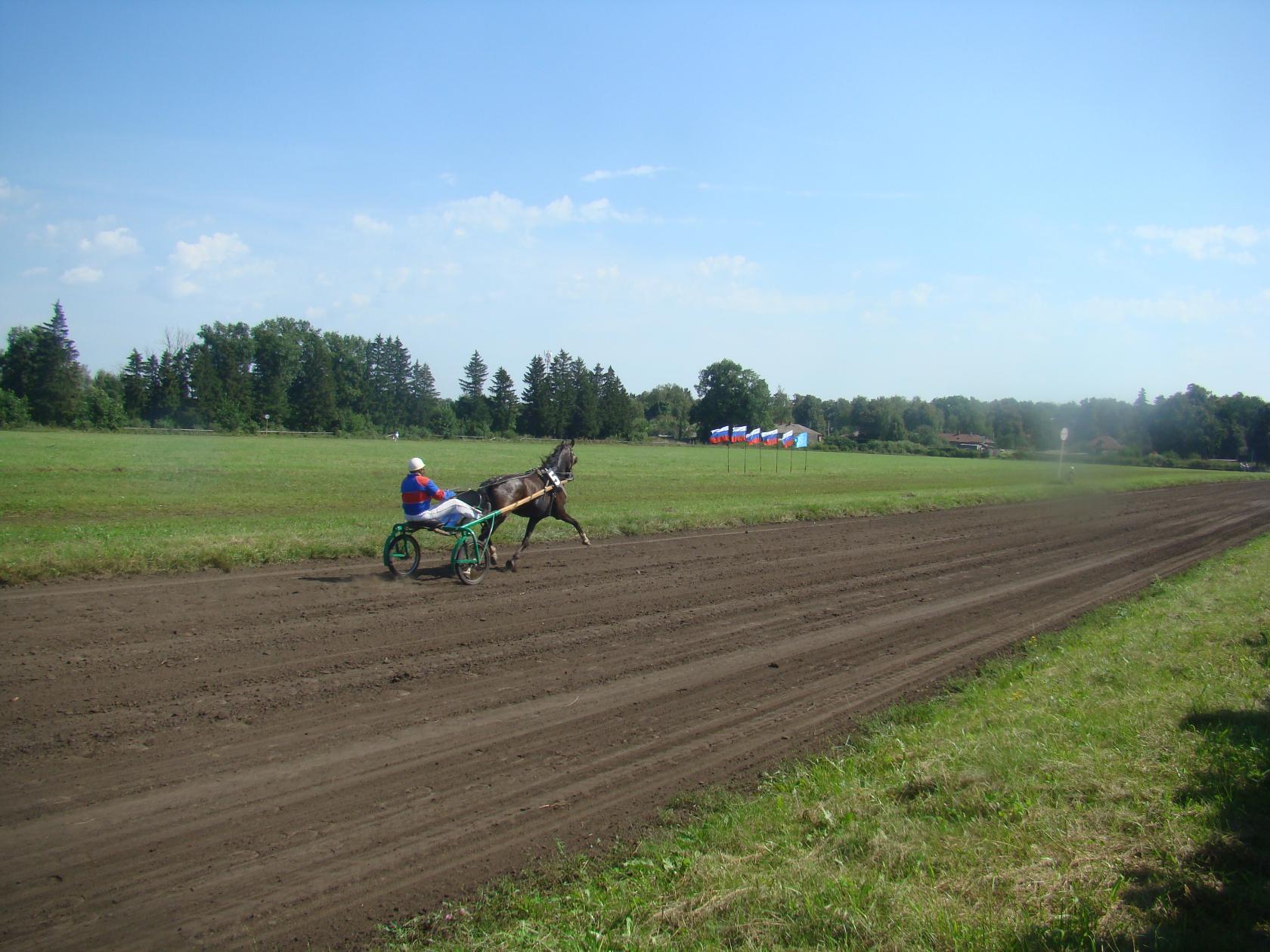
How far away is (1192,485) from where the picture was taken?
5028 centimetres

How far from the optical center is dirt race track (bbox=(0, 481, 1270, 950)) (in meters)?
4.36

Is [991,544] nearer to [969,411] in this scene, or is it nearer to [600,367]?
[600,367]

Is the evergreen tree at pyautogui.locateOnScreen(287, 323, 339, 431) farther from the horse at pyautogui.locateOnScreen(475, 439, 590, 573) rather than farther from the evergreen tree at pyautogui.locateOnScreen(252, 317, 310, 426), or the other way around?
the horse at pyautogui.locateOnScreen(475, 439, 590, 573)

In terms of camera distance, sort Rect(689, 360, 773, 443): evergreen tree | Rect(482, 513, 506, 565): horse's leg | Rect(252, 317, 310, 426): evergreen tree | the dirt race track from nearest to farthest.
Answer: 1. the dirt race track
2. Rect(482, 513, 506, 565): horse's leg
3. Rect(252, 317, 310, 426): evergreen tree
4. Rect(689, 360, 773, 443): evergreen tree

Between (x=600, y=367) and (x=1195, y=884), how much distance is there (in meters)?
113

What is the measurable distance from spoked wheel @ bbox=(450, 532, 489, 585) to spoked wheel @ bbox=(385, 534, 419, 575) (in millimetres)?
661

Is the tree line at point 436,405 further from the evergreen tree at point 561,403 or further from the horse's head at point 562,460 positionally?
the horse's head at point 562,460

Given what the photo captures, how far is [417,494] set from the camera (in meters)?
12.1

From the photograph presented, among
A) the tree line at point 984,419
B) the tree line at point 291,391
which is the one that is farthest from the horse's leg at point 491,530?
the tree line at point 291,391

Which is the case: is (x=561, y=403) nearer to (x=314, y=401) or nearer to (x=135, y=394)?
(x=314, y=401)

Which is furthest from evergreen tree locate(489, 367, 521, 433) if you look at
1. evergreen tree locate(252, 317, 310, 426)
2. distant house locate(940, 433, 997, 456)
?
distant house locate(940, 433, 997, 456)

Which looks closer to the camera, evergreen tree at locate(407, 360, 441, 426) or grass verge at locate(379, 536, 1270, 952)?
grass verge at locate(379, 536, 1270, 952)

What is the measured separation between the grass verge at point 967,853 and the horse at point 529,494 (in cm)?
793

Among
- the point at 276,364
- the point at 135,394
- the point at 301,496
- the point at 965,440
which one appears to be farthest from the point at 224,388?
the point at 965,440
